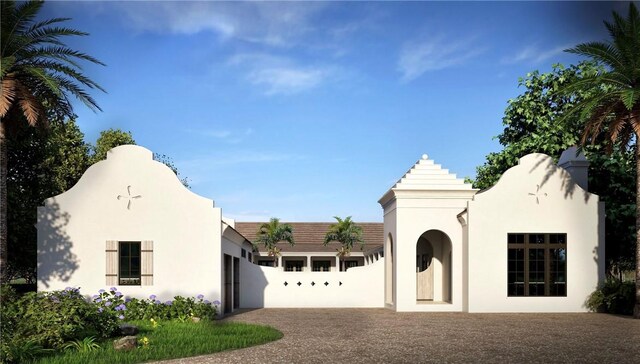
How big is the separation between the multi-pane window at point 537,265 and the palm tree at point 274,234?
76.6 feet

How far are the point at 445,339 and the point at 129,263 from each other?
10.8m

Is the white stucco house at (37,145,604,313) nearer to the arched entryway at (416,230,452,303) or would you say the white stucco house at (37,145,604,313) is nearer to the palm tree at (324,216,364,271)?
the arched entryway at (416,230,452,303)

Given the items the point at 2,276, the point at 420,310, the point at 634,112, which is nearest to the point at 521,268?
the point at 420,310

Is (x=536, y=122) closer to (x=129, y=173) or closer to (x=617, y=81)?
(x=617, y=81)

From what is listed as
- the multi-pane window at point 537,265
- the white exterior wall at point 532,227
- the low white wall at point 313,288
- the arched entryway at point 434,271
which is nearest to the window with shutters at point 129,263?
the low white wall at point 313,288

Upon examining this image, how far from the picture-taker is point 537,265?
23188 mm

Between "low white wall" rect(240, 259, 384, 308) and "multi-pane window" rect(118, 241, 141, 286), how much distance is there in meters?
6.11

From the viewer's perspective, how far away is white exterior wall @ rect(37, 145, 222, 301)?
21.1 meters

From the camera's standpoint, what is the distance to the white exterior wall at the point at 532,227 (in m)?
23.0

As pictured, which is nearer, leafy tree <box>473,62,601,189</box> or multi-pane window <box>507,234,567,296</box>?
multi-pane window <box>507,234,567,296</box>

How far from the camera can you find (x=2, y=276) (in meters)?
18.3

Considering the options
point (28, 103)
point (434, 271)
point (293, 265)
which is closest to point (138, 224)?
point (28, 103)

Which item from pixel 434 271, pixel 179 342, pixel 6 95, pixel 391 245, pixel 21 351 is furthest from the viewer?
pixel 434 271

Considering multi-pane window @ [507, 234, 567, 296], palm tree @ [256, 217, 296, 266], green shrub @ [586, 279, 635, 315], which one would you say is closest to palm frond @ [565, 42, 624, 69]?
multi-pane window @ [507, 234, 567, 296]
